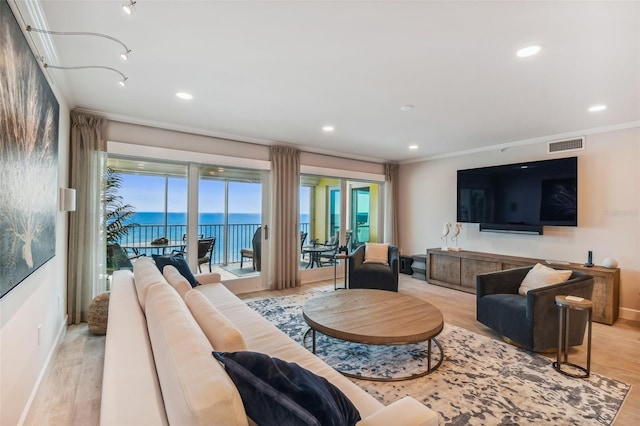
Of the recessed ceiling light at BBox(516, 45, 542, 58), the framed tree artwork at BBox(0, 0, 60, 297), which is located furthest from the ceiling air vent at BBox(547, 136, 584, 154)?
the framed tree artwork at BBox(0, 0, 60, 297)

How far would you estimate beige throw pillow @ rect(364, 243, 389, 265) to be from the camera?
5062mm

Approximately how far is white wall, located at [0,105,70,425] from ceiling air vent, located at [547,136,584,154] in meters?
6.14

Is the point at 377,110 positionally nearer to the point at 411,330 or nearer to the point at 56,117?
the point at 411,330

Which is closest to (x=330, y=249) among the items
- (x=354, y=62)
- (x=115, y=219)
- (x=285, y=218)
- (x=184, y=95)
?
(x=285, y=218)

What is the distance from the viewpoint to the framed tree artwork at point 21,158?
1408 mm

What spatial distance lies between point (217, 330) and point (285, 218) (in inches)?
154

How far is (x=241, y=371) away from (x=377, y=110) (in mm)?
3249

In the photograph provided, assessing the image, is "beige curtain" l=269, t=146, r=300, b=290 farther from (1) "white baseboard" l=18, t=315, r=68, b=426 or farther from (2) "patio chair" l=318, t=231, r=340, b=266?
(1) "white baseboard" l=18, t=315, r=68, b=426

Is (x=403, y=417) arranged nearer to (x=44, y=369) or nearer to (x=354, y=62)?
(x=354, y=62)

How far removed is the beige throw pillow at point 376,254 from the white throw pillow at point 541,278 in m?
2.01

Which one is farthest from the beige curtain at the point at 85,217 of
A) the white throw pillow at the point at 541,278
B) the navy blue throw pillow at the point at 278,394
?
the white throw pillow at the point at 541,278

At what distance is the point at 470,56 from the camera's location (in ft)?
7.64

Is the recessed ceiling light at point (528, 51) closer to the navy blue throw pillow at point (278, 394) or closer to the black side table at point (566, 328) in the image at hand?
the black side table at point (566, 328)

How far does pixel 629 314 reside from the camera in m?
3.90
